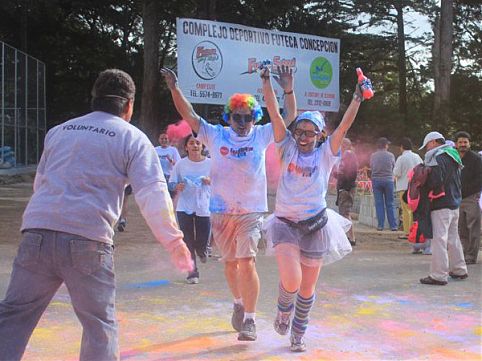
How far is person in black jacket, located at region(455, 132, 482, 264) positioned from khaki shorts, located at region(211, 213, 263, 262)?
4394 mm

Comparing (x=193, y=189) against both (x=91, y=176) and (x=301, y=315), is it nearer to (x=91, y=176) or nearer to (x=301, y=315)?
(x=301, y=315)

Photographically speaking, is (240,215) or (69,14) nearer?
(240,215)

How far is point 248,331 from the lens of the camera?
15.6 feet

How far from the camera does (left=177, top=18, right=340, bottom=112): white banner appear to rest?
16172 mm

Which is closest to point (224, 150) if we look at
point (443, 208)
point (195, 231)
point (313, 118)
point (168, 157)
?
point (313, 118)

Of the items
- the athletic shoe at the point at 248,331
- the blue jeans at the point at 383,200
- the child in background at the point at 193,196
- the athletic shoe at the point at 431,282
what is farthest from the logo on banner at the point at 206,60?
the athletic shoe at the point at 248,331

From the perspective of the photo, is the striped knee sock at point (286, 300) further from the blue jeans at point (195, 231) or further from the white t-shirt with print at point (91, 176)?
the blue jeans at point (195, 231)

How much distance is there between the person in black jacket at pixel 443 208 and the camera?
7043 millimetres

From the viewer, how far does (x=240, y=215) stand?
491 cm

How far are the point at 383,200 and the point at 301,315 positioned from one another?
8483 mm

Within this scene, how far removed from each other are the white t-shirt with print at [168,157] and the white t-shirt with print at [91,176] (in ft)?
22.4

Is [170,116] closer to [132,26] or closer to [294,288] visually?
[132,26]

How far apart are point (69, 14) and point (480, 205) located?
Answer: 29737mm

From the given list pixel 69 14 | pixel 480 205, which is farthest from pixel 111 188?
pixel 69 14
